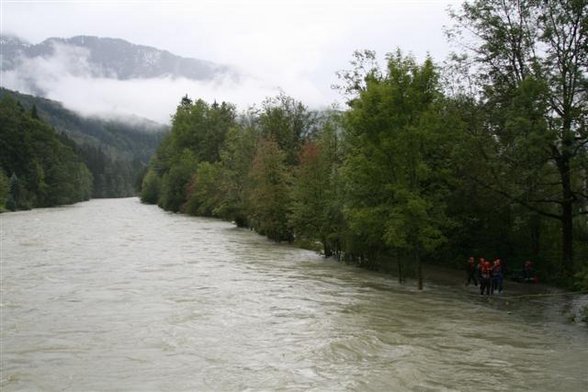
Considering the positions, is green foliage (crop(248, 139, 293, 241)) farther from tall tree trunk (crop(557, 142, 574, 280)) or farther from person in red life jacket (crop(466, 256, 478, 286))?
tall tree trunk (crop(557, 142, 574, 280))

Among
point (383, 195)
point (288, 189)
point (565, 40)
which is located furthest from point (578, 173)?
point (288, 189)

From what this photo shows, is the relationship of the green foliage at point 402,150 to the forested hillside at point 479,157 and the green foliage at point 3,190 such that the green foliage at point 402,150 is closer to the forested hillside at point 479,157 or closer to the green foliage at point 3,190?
the forested hillside at point 479,157

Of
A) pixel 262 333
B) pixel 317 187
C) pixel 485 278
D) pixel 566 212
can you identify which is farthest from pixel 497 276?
→ pixel 317 187

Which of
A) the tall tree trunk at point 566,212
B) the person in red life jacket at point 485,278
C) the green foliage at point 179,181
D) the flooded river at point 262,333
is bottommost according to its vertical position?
the flooded river at point 262,333

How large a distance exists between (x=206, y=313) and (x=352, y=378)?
8536 millimetres

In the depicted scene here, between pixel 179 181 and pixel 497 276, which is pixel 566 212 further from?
pixel 179 181

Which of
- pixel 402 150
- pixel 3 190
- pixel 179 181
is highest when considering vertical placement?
pixel 179 181

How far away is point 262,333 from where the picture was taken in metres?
18.1

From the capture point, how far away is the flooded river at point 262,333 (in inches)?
536

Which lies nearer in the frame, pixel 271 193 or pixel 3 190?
pixel 271 193

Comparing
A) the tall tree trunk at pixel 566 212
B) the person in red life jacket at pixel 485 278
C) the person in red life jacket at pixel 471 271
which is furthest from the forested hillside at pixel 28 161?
the tall tree trunk at pixel 566 212

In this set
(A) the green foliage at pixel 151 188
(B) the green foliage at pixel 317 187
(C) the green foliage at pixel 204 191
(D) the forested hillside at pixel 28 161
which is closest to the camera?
(B) the green foliage at pixel 317 187

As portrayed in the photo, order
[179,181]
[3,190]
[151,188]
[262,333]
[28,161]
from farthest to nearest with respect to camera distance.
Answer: [151,188] → [28,161] → [179,181] → [3,190] → [262,333]

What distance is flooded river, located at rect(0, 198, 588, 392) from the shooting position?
1361cm
